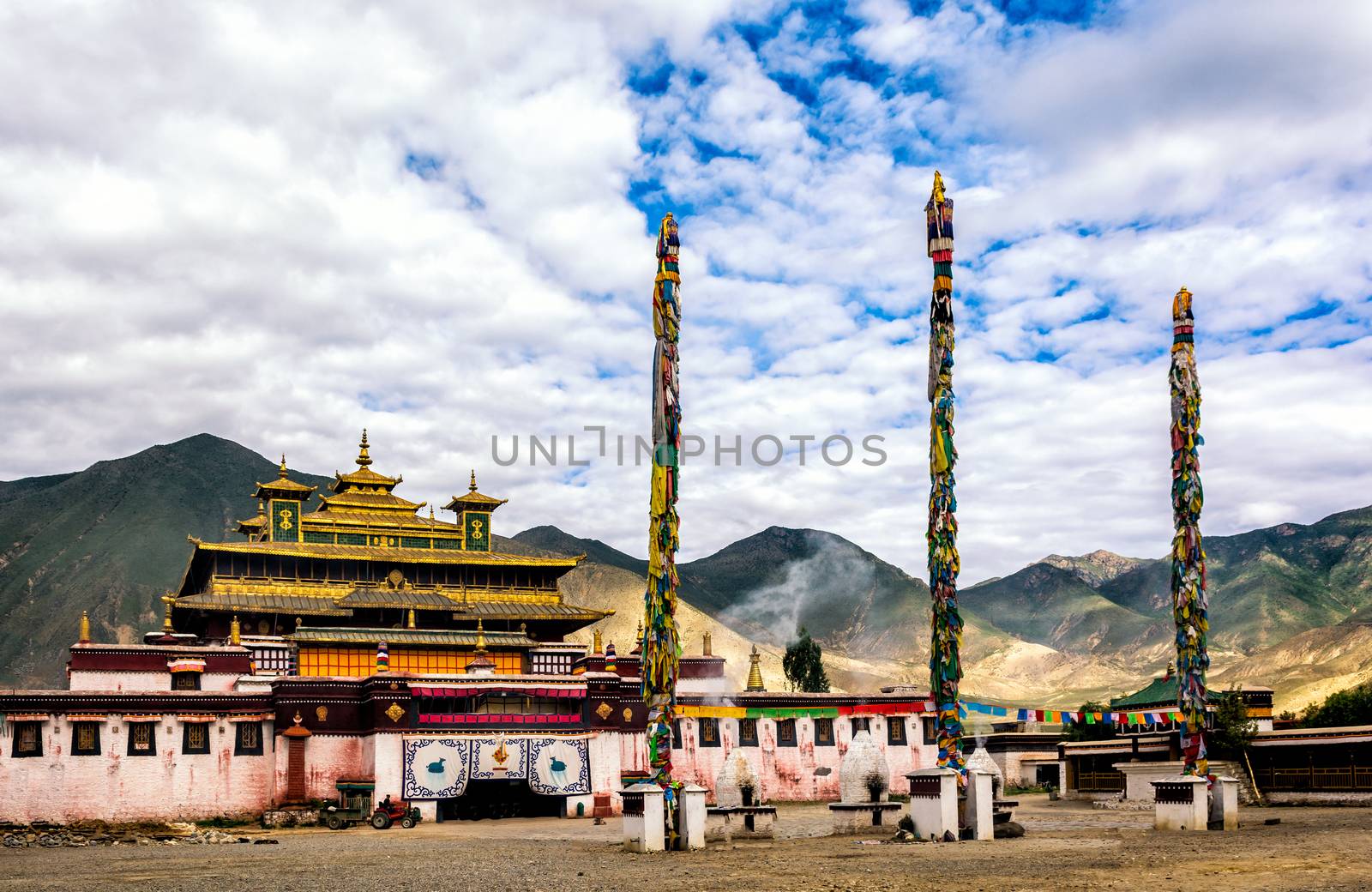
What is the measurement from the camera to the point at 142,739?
160 feet

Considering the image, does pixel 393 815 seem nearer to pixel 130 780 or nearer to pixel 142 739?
pixel 130 780

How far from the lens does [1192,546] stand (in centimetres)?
3878

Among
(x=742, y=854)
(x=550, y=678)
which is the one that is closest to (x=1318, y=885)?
(x=742, y=854)

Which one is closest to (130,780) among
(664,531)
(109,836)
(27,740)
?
(27,740)

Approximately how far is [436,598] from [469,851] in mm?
31469

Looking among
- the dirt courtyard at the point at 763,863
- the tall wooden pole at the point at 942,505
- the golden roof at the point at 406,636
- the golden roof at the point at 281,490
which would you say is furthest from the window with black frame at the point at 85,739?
the tall wooden pole at the point at 942,505

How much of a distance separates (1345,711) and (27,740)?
2475 inches

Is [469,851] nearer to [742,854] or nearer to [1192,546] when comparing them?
[742,854]

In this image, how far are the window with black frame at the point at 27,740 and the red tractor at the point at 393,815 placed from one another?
12.0m

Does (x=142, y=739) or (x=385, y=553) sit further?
(x=385, y=553)

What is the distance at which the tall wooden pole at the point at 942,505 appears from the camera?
118ft

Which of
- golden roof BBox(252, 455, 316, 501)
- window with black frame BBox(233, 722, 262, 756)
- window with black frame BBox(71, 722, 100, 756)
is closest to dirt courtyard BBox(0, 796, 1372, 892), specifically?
window with black frame BBox(233, 722, 262, 756)

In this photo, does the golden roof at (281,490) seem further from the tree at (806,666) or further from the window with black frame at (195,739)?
the tree at (806,666)

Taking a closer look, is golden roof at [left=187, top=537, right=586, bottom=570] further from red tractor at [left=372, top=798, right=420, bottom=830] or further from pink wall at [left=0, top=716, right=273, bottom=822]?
red tractor at [left=372, top=798, right=420, bottom=830]
